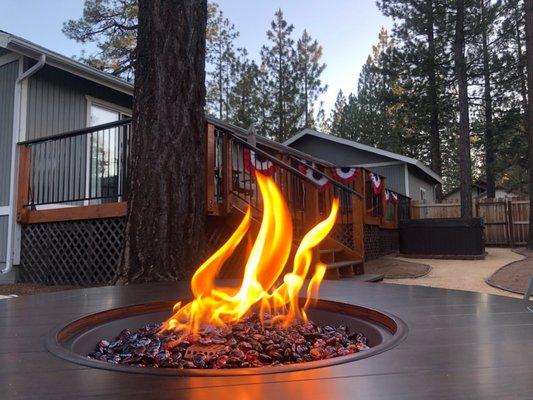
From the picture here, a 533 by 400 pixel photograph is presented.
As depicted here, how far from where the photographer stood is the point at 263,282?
7.24 ft

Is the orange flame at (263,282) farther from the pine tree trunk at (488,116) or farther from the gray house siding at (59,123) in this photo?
the pine tree trunk at (488,116)

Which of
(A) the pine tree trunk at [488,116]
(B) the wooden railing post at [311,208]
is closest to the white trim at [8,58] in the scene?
(B) the wooden railing post at [311,208]

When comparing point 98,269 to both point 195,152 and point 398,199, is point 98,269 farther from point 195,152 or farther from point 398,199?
point 398,199

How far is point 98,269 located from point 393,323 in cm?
536

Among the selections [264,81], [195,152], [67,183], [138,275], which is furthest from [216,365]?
[264,81]

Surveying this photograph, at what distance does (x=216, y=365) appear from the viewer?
1.56 m

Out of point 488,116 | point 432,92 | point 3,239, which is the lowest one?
point 3,239

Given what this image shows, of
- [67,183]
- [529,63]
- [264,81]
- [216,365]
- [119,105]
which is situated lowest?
[216,365]

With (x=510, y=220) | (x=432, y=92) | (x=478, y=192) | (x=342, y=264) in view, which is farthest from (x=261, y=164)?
(x=478, y=192)

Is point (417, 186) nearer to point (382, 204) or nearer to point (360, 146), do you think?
point (360, 146)

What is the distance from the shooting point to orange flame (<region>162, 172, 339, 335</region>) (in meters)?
2.01

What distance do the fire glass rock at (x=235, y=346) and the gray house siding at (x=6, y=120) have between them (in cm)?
681

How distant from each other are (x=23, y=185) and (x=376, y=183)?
8045 millimetres

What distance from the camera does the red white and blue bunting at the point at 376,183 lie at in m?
11.3
